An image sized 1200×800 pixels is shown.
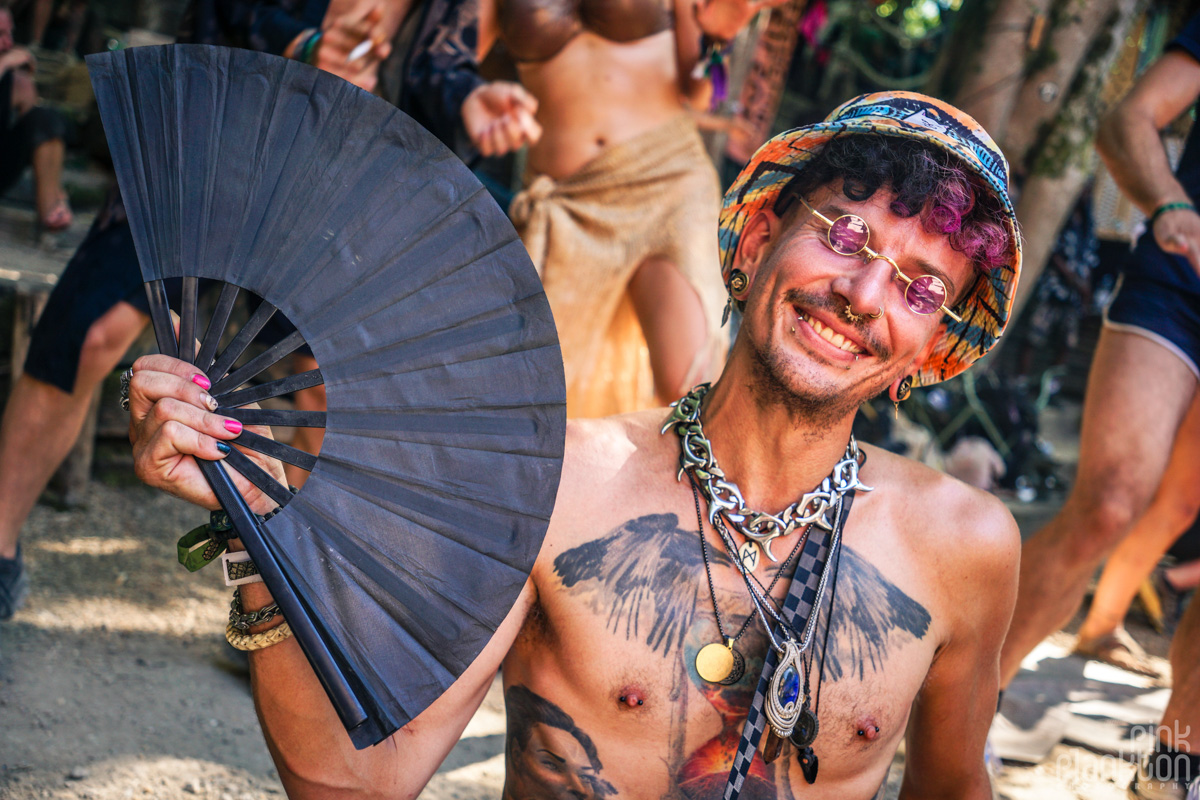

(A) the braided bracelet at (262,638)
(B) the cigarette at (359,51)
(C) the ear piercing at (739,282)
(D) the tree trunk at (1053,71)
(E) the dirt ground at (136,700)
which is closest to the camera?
(A) the braided bracelet at (262,638)

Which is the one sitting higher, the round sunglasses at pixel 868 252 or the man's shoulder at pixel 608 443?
the round sunglasses at pixel 868 252

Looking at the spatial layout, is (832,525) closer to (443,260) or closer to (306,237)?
(443,260)

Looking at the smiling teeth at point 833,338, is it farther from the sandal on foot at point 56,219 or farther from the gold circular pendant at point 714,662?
the sandal on foot at point 56,219

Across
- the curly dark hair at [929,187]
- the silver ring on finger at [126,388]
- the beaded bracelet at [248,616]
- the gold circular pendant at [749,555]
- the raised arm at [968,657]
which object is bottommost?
the raised arm at [968,657]

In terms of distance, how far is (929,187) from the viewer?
1.47 meters

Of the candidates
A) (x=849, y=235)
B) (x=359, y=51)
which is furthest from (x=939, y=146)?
(x=359, y=51)

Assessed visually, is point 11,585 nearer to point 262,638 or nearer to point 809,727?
point 262,638

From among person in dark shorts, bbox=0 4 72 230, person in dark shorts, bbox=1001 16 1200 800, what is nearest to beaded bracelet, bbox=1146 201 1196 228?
person in dark shorts, bbox=1001 16 1200 800

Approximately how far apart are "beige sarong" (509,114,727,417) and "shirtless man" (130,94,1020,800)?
1398 millimetres

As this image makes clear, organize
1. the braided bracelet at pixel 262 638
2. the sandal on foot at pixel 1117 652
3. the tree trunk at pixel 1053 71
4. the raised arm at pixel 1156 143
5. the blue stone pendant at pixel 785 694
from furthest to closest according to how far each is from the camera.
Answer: the tree trunk at pixel 1053 71 → the sandal on foot at pixel 1117 652 → the raised arm at pixel 1156 143 → the blue stone pendant at pixel 785 694 → the braided bracelet at pixel 262 638

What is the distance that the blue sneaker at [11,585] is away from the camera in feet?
7.67

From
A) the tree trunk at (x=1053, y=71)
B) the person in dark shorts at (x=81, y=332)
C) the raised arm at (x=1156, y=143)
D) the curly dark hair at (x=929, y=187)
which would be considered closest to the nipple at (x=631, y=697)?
the curly dark hair at (x=929, y=187)

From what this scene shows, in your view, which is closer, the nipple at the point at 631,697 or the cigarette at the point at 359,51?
the nipple at the point at 631,697

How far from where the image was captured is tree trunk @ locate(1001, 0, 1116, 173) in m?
5.59
